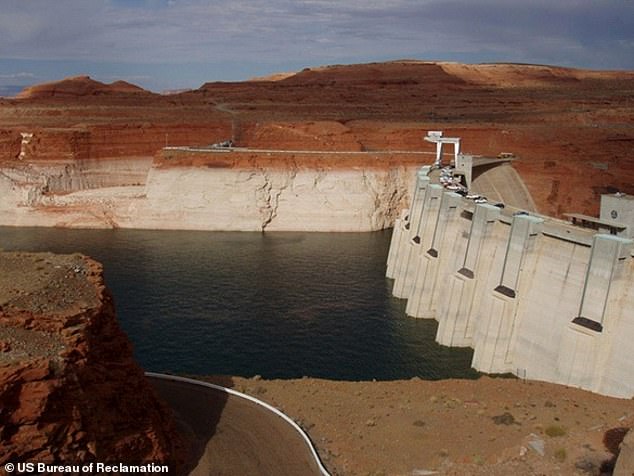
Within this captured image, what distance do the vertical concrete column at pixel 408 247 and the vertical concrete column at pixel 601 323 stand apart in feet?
55.5

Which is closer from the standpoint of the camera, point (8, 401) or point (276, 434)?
point (8, 401)

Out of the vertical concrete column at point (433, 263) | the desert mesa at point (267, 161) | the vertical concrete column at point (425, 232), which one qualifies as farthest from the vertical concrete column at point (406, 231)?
the desert mesa at point (267, 161)

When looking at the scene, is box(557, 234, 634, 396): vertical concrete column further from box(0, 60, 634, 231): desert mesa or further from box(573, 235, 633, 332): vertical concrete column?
box(0, 60, 634, 231): desert mesa

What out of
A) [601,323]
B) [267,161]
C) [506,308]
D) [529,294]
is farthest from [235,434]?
[267,161]

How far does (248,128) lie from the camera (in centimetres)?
7531

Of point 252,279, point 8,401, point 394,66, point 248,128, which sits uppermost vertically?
point 394,66

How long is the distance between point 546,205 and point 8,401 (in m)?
48.0

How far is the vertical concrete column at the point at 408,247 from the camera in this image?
42188 millimetres

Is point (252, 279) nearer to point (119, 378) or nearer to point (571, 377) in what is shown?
point (571, 377)

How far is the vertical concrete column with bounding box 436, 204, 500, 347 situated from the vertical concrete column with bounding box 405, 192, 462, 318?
362 centimetres

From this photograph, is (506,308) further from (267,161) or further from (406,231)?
(267,161)

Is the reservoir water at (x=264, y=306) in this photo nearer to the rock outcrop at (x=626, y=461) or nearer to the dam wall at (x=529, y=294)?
the dam wall at (x=529, y=294)

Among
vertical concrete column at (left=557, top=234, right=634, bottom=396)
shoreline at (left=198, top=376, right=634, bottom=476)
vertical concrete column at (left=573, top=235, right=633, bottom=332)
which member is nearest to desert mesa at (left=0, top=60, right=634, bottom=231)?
vertical concrete column at (left=573, top=235, right=633, bottom=332)

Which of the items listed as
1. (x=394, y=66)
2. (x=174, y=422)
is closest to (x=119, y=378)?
(x=174, y=422)
